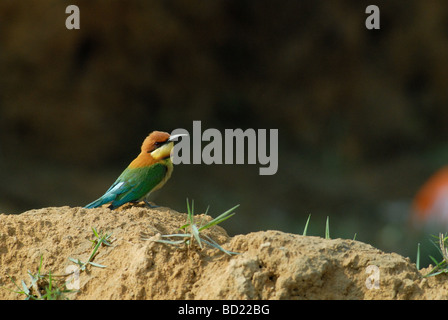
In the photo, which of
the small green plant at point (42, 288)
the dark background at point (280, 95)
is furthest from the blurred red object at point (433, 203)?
the small green plant at point (42, 288)

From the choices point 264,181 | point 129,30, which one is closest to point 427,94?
point 264,181

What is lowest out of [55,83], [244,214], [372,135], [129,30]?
[244,214]

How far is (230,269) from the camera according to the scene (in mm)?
1916

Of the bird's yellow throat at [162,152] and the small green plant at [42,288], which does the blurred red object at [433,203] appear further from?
the small green plant at [42,288]

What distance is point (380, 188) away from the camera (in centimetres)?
655

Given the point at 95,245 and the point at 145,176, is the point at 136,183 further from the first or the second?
the point at 95,245

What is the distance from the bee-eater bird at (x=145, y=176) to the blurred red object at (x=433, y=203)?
120 inches

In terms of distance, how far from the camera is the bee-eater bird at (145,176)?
303 centimetres

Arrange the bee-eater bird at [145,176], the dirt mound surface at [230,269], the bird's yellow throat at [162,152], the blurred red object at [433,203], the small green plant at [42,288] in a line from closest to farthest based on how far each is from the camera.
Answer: the dirt mound surface at [230,269]
the small green plant at [42,288]
the bee-eater bird at [145,176]
the bird's yellow throat at [162,152]
the blurred red object at [433,203]

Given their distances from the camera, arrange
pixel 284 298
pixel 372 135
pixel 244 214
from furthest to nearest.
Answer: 1. pixel 372 135
2. pixel 244 214
3. pixel 284 298

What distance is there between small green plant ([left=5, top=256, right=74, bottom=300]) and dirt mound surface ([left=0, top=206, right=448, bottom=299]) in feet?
0.08

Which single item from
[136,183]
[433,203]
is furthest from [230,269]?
[433,203]

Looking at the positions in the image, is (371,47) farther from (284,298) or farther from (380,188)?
(284,298)

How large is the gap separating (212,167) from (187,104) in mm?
729
